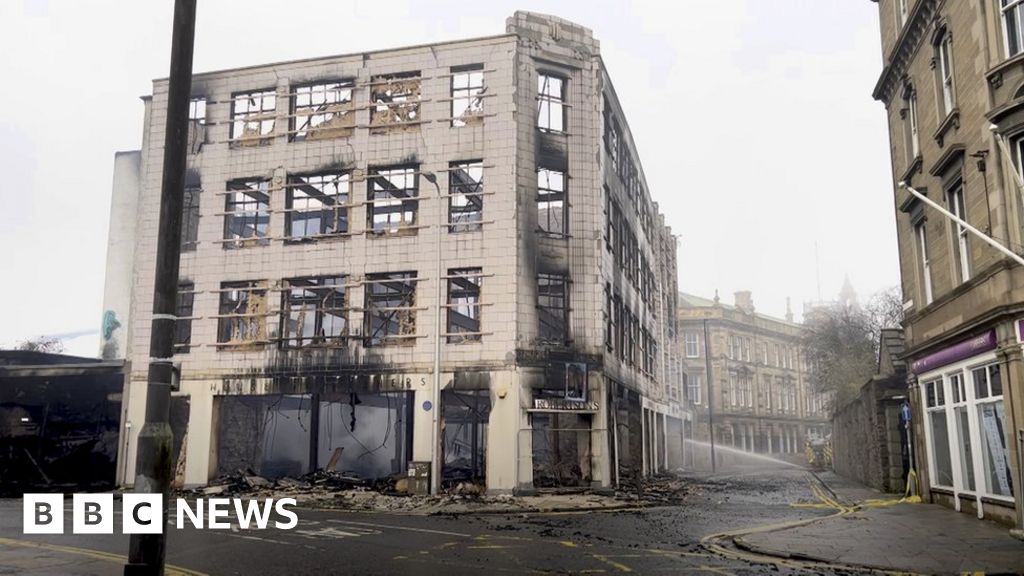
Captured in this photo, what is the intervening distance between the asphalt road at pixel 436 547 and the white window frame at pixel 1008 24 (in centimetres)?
1124

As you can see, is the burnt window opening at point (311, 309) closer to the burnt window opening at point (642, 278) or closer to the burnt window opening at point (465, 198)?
the burnt window opening at point (465, 198)

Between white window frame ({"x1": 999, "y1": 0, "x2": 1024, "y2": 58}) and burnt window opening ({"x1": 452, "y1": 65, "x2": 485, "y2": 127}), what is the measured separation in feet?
58.8

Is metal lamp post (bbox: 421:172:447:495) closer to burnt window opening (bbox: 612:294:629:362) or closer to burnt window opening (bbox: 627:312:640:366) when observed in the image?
burnt window opening (bbox: 612:294:629:362)

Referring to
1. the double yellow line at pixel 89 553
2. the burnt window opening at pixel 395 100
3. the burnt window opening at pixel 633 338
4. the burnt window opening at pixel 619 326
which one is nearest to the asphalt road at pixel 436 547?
the double yellow line at pixel 89 553

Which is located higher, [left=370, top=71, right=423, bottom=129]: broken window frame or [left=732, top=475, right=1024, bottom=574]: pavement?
[left=370, top=71, right=423, bottom=129]: broken window frame

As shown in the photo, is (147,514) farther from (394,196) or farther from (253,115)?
(253,115)

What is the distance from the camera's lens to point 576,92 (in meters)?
31.1

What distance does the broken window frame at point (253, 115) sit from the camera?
107ft

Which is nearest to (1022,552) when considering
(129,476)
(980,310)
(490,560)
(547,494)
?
(980,310)

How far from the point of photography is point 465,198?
33000 millimetres

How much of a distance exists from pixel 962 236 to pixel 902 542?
7.98 m

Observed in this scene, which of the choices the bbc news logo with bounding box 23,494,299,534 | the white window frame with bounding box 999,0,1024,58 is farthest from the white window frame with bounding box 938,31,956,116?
the bbc news logo with bounding box 23,494,299,534

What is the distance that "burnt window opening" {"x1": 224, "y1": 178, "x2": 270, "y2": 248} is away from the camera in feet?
105

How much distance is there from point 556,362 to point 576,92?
35.0 ft
